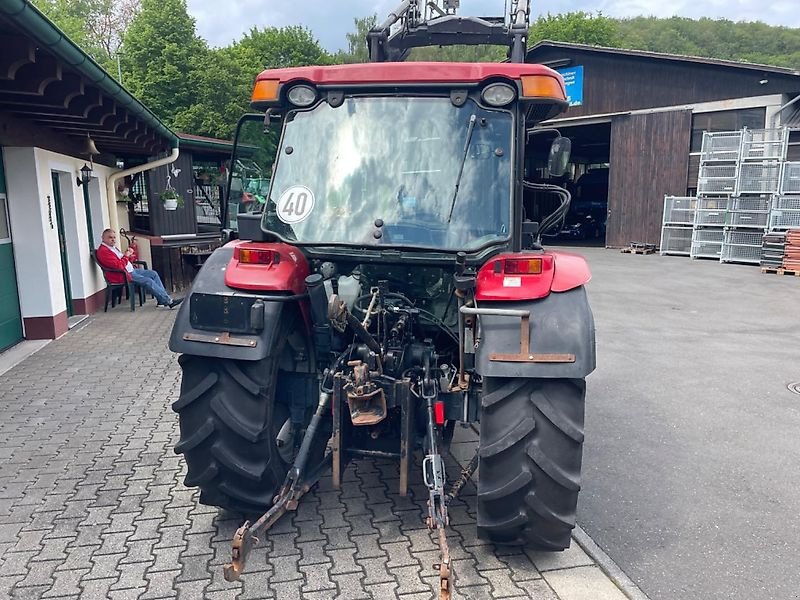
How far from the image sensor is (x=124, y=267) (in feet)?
32.4

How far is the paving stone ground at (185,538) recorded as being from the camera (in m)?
2.94

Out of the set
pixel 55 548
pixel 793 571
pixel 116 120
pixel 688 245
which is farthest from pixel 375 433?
pixel 688 245

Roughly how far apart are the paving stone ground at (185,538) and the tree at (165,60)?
2600 centimetres

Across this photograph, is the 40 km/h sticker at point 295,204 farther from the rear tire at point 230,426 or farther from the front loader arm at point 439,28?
the front loader arm at point 439,28

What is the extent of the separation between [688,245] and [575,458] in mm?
17435

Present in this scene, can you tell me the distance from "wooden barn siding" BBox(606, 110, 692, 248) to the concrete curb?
1823 centimetres

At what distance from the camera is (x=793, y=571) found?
10.4ft

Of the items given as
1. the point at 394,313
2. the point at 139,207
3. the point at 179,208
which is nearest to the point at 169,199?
the point at 179,208

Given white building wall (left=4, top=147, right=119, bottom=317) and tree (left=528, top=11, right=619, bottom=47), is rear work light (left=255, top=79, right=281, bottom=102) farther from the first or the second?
tree (left=528, top=11, right=619, bottom=47)

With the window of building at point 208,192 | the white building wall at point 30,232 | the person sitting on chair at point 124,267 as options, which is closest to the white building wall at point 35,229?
the white building wall at point 30,232

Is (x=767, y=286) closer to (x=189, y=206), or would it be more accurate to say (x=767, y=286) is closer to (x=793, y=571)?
(x=793, y=571)

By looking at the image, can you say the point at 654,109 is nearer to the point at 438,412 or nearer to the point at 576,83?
the point at 576,83

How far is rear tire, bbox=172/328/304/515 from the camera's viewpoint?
317 cm

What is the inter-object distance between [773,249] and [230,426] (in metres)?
15.0
